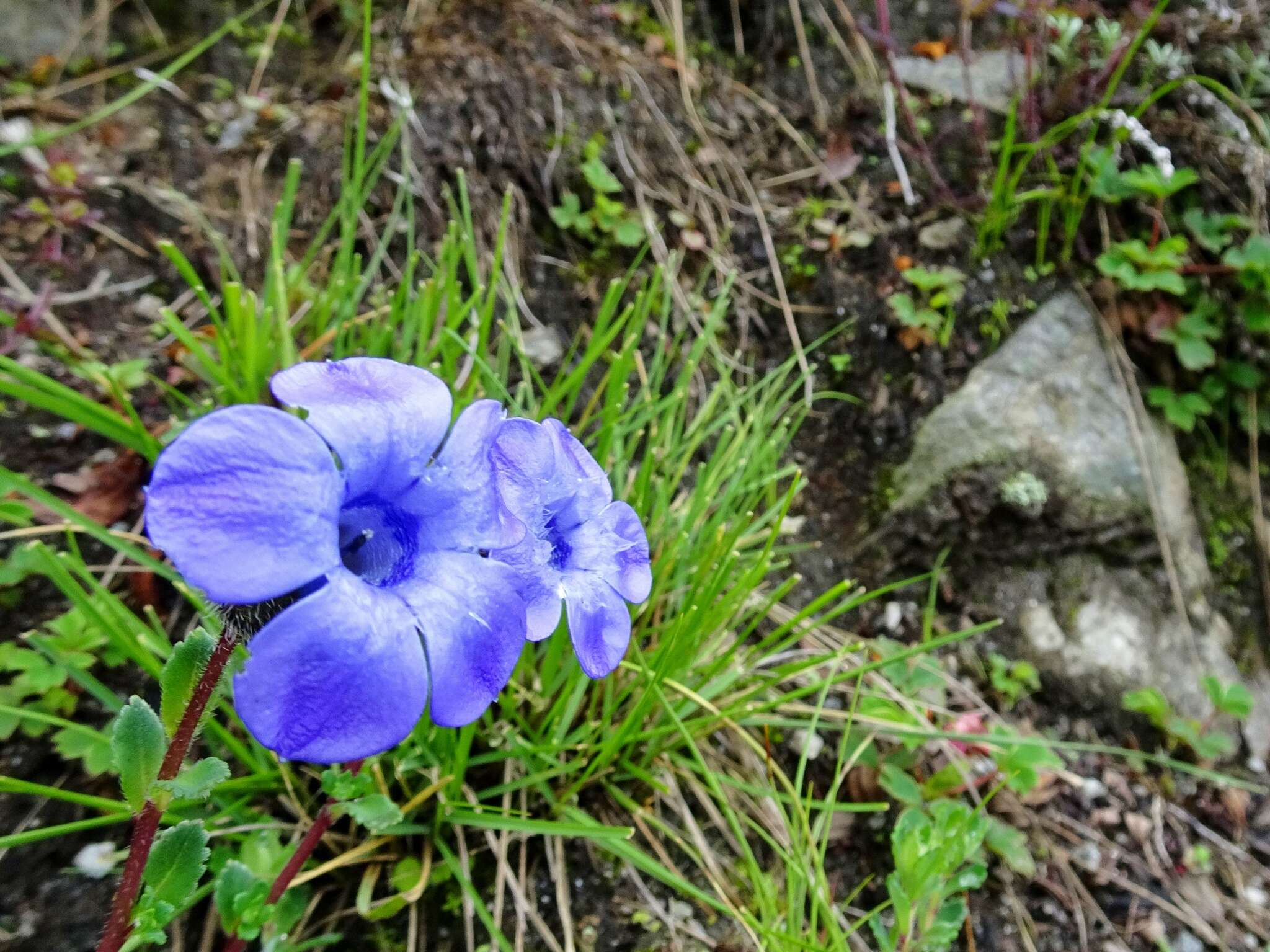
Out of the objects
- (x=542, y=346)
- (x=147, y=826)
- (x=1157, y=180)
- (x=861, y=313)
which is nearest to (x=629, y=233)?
(x=542, y=346)

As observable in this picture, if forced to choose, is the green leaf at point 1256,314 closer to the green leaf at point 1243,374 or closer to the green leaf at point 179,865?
the green leaf at point 1243,374

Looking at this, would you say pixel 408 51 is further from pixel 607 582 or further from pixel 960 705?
pixel 960 705

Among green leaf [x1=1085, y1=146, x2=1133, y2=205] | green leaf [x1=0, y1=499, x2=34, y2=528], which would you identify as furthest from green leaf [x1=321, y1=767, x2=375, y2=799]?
green leaf [x1=1085, y1=146, x2=1133, y2=205]

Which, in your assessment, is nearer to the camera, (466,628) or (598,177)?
(466,628)

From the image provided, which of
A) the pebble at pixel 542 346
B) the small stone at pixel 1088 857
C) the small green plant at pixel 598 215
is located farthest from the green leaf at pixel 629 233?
the small stone at pixel 1088 857

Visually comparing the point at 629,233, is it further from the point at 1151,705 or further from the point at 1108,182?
the point at 1151,705

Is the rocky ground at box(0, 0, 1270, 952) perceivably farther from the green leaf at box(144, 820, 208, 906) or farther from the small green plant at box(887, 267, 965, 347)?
the green leaf at box(144, 820, 208, 906)

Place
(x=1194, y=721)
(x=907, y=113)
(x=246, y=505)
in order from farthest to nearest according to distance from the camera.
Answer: (x=907, y=113)
(x=1194, y=721)
(x=246, y=505)
